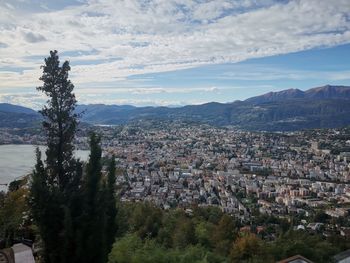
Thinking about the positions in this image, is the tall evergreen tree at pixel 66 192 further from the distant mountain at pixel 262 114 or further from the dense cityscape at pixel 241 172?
the distant mountain at pixel 262 114

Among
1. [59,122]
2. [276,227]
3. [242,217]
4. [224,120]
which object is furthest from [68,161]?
[224,120]

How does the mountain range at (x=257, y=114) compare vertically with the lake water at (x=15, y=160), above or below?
above

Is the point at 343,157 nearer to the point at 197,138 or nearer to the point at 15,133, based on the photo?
the point at 197,138

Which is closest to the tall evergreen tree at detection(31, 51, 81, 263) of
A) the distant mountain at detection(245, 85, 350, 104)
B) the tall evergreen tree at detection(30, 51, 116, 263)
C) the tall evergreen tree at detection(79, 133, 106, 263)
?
the tall evergreen tree at detection(30, 51, 116, 263)

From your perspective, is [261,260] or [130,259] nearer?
[130,259]

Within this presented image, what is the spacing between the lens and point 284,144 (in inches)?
2763

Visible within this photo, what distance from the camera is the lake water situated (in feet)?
127

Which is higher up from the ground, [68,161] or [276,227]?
[68,161]

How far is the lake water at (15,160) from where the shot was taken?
127ft

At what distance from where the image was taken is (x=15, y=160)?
50875 mm

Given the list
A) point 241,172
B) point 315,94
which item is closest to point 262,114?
point 315,94

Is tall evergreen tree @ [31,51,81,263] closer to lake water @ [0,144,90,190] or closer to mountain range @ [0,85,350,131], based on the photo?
lake water @ [0,144,90,190]

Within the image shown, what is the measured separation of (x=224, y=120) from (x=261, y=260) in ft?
379

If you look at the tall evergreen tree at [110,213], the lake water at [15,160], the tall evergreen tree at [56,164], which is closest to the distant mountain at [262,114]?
the lake water at [15,160]
